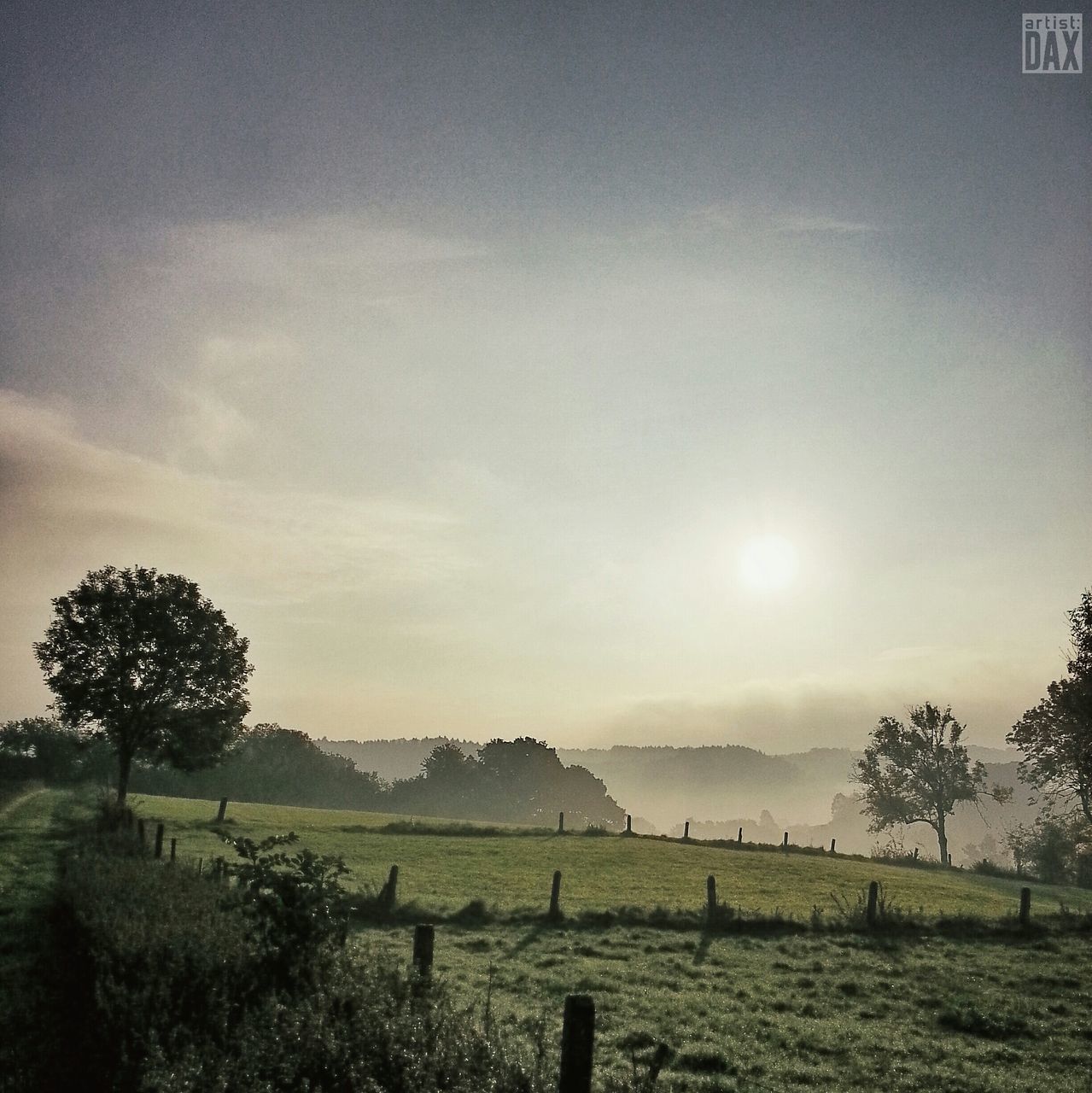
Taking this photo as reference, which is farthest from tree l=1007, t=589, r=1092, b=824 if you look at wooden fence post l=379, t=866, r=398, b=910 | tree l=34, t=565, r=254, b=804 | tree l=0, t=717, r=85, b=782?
tree l=0, t=717, r=85, b=782

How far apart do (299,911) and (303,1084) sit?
3372 mm

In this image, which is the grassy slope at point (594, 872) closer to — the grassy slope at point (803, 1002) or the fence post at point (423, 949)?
the grassy slope at point (803, 1002)

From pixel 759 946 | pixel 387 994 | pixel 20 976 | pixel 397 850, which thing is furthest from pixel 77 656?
pixel 387 994

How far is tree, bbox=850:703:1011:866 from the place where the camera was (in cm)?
8412

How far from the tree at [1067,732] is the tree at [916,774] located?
1167 inches

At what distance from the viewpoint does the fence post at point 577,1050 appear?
22.7 ft

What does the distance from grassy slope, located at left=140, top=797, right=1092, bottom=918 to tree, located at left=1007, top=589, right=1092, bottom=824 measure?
269 inches

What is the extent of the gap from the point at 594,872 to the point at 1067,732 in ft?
84.1

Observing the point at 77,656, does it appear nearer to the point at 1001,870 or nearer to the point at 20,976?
the point at 20,976

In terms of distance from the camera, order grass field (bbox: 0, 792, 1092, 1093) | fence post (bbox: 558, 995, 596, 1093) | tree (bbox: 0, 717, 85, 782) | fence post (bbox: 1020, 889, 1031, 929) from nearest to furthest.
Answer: fence post (bbox: 558, 995, 596, 1093), grass field (bbox: 0, 792, 1092, 1093), fence post (bbox: 1020, 889, 1031, 929), tree (bbox: 0, 717, 85, 782)

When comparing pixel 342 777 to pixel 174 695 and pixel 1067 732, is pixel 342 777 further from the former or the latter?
pixel 1067 732

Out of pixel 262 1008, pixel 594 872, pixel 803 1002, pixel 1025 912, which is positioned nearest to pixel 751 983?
pixel 803 1002

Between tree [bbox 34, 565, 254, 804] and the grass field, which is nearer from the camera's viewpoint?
the grass field

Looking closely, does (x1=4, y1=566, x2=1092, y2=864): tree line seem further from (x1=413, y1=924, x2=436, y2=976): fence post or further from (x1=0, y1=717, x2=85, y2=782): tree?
(x1=413, y1=924, x2=436, y2=976): fence post
